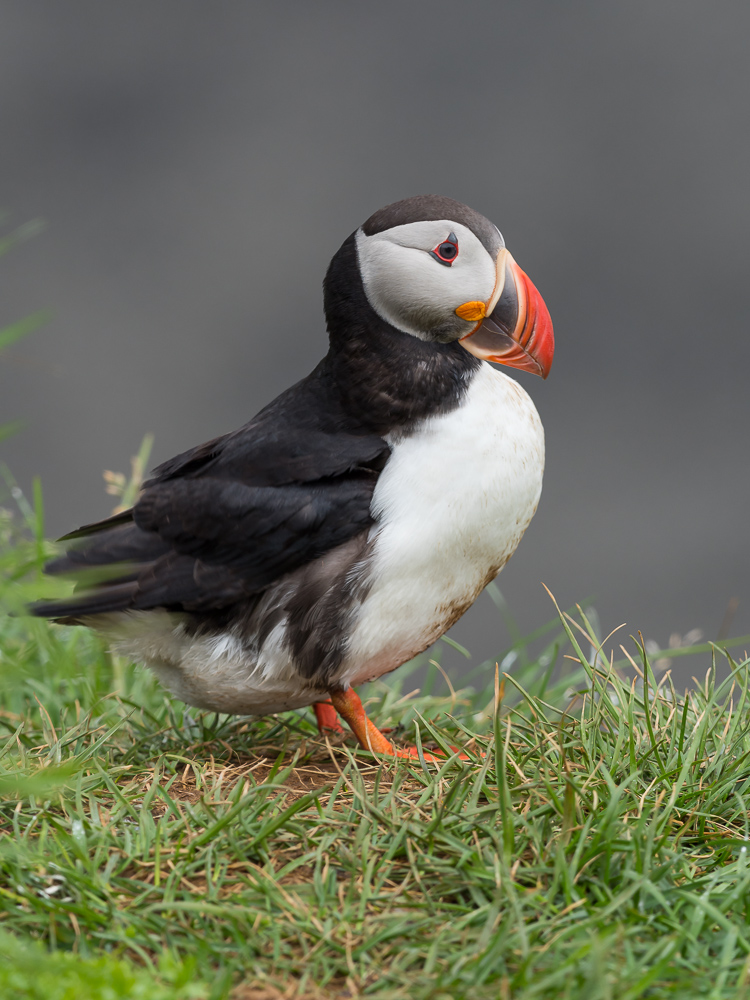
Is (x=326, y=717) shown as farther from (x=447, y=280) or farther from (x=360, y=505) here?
(x=447, y=280)

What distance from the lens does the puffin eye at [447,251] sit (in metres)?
2.48

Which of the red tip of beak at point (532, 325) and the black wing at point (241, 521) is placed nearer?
the black wing at point (241, 521)

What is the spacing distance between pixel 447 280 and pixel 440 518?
61 centimetres

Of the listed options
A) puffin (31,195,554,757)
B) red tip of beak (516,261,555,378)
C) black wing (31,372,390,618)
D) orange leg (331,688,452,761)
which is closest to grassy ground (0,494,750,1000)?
orange leg (331,688,452,761)

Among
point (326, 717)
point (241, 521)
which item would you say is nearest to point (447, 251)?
point (241, 521)

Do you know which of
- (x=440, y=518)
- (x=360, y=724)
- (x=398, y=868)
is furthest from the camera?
(x=360, y=724)

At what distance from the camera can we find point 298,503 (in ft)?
8.05

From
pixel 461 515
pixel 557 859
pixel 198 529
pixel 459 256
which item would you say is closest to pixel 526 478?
pixel 461 515

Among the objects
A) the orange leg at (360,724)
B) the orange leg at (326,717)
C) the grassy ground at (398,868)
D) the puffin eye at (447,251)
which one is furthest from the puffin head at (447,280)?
the orange leg at (326,717)

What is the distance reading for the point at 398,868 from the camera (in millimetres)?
1904

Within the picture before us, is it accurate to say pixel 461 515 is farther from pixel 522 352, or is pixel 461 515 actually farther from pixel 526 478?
pixel 522 352

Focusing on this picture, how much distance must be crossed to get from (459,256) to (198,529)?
0.98m

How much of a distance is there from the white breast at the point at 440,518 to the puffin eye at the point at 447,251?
339mm

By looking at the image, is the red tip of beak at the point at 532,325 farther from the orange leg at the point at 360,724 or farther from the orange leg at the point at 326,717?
the orange leg at the point at 326,717
